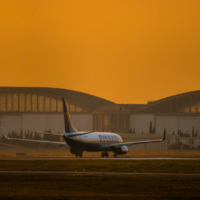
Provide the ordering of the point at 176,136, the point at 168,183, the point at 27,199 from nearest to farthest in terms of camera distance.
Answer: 1. the point at 27,199
2. the point at 168,183
3. the point at 176,136

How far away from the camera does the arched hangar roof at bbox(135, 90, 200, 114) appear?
13750 centimetres

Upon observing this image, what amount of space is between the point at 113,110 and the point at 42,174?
9331 centimetres

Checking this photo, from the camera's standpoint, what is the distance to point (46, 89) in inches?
5635

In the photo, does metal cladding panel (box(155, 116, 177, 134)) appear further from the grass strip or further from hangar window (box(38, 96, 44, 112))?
the grass strip

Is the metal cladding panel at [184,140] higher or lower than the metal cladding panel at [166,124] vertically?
lower

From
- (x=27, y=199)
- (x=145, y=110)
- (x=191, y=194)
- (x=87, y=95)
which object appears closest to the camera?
(x=27, y=199)

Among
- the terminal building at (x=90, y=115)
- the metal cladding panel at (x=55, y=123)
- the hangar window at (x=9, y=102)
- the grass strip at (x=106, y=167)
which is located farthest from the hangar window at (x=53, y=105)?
the grass strip at (x=106, y=167)

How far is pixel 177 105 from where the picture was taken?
139000 millimetres

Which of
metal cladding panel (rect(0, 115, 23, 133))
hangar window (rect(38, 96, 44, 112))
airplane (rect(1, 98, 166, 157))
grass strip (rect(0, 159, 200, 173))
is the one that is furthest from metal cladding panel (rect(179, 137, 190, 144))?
grass strip (rect(0, 159, 200, 173))

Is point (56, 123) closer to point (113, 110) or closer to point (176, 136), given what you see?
point (113, 110)

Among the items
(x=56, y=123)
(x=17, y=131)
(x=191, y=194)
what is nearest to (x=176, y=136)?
(x=56, y=123)

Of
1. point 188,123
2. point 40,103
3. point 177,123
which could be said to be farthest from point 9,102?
point 188,123

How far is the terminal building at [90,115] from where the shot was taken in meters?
133

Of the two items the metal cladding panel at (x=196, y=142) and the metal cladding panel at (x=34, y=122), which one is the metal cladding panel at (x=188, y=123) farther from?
the metal cladding panel at (x=34, y=122)
